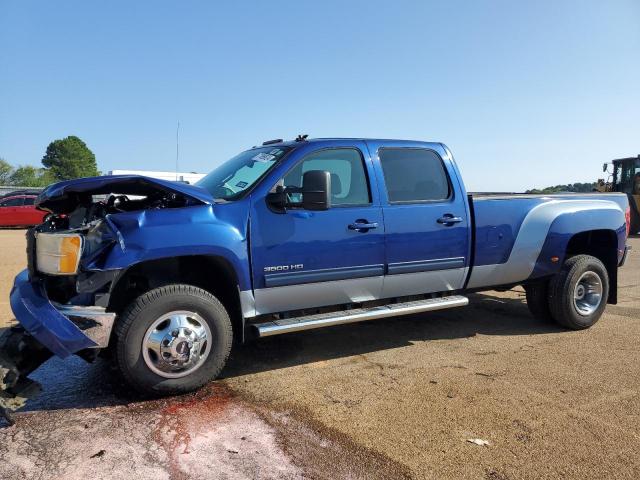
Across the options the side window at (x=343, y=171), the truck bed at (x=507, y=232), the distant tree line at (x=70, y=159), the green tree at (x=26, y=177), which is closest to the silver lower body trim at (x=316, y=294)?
the side window at (x=343, y=171)

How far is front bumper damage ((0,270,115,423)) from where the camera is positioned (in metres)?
3.27

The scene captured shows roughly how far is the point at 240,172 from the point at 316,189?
3.12 feet

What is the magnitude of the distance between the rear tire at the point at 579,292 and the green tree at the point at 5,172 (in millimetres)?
70055

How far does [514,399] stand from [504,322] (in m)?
2.43

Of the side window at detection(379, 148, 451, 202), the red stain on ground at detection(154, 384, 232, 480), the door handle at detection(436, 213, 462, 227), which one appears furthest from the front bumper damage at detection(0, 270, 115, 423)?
the door handle at detection(436, 213, 462, 227)

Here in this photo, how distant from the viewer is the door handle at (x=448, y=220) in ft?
15.7

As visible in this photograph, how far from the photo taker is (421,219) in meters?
4.69

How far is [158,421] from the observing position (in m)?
3.34

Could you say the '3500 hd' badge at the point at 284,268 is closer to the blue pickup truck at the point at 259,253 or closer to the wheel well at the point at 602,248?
the blue pickup truck at the point at 259,253

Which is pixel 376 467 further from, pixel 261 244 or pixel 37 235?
pixel 37 235

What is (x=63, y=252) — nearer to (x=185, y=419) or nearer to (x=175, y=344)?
(x=175, y=344)

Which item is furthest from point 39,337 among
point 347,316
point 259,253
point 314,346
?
point 314,346

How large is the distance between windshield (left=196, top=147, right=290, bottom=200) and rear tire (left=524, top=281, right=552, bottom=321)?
340cm

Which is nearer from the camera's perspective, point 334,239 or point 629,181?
point 334,239
